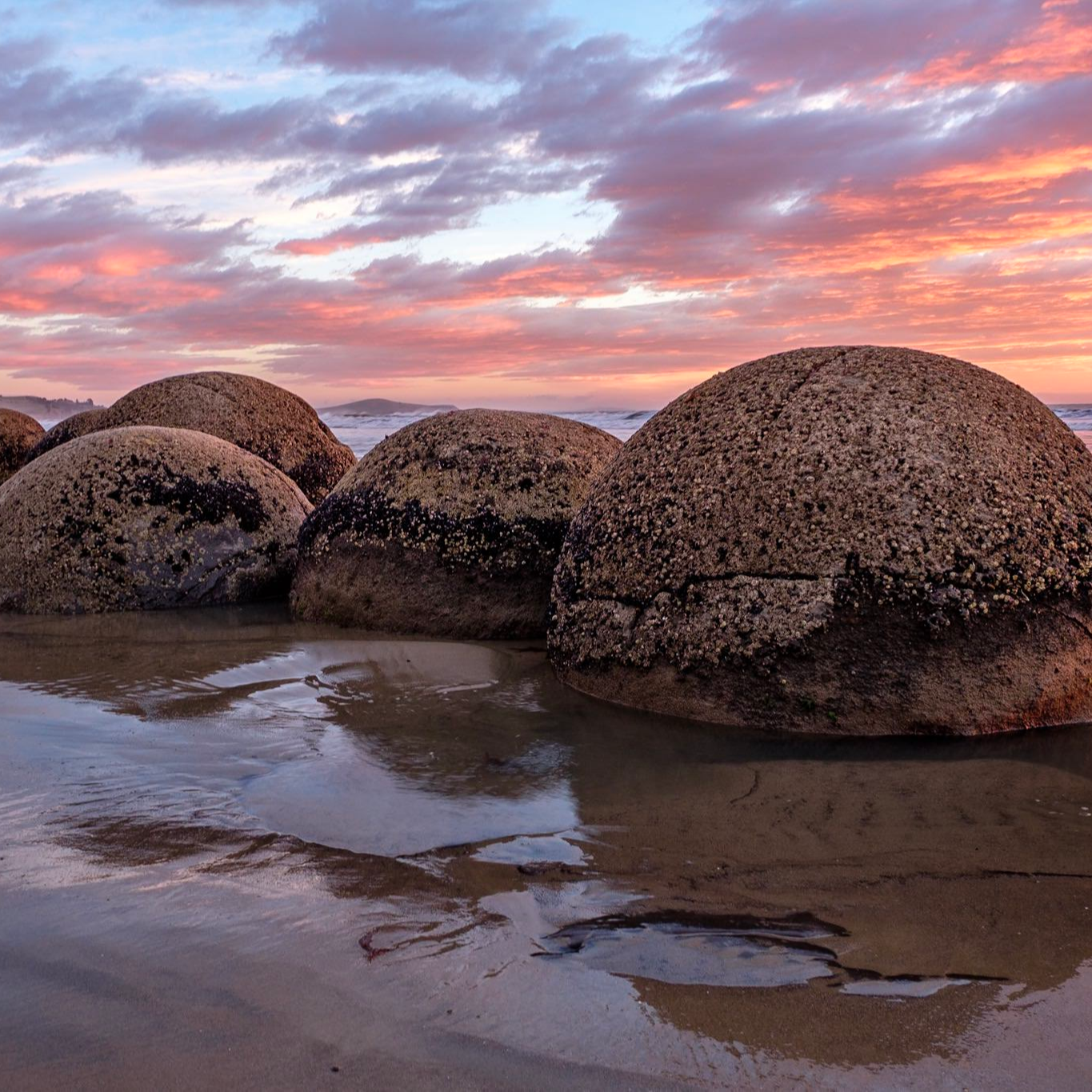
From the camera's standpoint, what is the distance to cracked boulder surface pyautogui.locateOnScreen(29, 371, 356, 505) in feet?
37.7

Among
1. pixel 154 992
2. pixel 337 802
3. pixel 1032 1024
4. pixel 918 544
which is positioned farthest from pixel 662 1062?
pixel 918 544

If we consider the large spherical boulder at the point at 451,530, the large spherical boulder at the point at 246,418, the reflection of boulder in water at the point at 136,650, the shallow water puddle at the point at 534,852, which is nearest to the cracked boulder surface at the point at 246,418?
the large spherical boulder at the point at 246,418

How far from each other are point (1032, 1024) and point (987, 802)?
1580 millimetres

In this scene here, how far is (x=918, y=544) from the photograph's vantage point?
15.8 ft

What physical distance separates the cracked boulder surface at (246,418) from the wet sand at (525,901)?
21.2ft

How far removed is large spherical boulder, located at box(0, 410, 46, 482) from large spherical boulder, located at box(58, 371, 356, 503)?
576 centimetres

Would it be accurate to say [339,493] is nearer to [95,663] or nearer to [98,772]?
[95,663]

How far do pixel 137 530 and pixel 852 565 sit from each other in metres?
5.32

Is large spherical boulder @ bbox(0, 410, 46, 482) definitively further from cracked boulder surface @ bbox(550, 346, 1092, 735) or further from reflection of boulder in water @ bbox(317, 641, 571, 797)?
cracked boulder surface @ bbox(550, 346, 1092, 735)

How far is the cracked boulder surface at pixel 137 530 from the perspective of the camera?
313 inches

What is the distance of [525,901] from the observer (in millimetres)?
3082

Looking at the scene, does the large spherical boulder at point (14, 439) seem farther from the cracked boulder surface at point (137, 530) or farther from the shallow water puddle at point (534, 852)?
the shallow water puddle at point (534, 852)

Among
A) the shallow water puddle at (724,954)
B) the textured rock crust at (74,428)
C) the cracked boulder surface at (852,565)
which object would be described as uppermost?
the textured rock crust at (74,428)

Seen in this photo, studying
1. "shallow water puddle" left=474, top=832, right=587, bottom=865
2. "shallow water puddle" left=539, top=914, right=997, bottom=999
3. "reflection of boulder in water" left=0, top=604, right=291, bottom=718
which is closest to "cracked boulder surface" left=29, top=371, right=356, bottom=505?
"reflection of boulder in water" left=0, top=604, right=291, bottom=718
